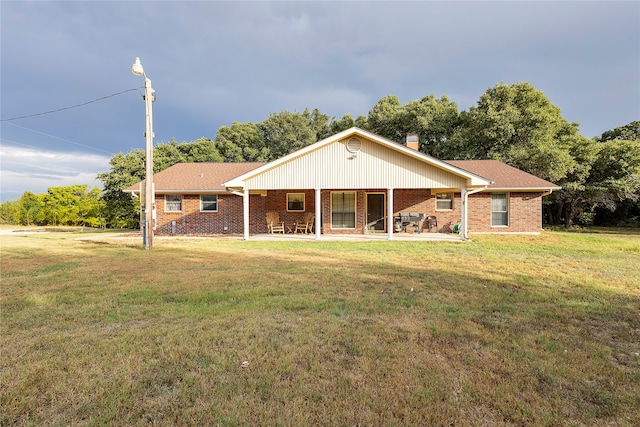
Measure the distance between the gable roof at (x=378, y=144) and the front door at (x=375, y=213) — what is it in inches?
128

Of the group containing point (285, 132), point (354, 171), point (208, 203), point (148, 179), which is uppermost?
point (285, 132)

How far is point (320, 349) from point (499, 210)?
15.7 meters

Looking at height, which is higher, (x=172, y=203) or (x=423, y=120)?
(x=423, y=120)

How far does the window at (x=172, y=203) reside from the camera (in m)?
16.1

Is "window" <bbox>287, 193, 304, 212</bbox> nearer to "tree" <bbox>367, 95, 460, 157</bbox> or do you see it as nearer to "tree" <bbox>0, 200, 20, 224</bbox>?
"tree" <bbox>367, 95, 460, 157</bbox>

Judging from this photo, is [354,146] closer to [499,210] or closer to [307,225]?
[307,225]

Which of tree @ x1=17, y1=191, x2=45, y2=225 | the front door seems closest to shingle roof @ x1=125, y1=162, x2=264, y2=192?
the front door

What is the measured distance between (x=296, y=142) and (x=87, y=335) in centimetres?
3075

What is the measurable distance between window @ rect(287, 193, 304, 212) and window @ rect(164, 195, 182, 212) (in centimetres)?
578

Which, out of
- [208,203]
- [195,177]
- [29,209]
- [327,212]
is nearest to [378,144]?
[327,212]

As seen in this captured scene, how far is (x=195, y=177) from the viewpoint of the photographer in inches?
672

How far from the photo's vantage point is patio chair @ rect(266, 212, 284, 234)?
15383 millimetres

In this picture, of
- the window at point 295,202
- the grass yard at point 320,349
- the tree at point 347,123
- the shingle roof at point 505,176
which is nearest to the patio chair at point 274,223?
the window at point 295,202

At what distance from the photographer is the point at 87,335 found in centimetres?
334
